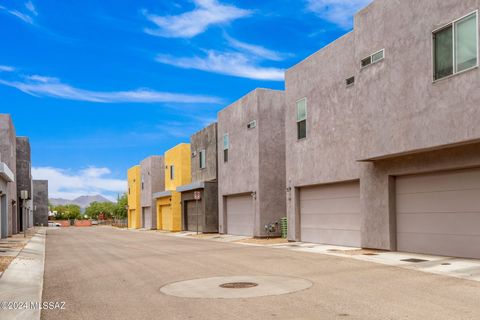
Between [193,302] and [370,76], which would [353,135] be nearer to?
[370,76]

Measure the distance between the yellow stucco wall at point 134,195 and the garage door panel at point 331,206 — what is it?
1625 inches

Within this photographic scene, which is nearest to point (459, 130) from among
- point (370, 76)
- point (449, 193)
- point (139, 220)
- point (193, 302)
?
point (449, 193)

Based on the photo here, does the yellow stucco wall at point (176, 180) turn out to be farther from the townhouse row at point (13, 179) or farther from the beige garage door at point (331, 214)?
the beige garage door at point (331, 214)

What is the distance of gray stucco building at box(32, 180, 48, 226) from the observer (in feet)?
288

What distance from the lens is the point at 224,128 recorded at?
32.2m

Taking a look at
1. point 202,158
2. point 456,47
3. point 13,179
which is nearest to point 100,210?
point 202,158

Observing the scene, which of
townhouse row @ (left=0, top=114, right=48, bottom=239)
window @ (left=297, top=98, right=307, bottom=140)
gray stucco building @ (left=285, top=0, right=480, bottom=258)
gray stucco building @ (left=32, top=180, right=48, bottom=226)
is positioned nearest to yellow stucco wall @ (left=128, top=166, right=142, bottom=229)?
townhouse row @ (left=0, top=114, right=48, bottom=239)

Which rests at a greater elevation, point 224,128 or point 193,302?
point 224,128

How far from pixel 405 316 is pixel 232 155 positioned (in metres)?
23.8

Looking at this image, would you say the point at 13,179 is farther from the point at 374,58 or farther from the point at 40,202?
the point at 40,202

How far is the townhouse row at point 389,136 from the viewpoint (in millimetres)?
12797

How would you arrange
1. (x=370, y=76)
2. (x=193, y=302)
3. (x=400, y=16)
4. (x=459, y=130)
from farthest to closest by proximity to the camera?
1. (x=370, y=76)
2. (x=400, y=16)
3. (x=459, y=130)
4. (x=193, y=302)

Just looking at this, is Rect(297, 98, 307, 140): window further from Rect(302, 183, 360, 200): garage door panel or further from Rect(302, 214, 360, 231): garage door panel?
Rect(302, 214, 360, 231): garage door panel

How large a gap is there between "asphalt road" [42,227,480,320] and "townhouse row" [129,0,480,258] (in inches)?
109
